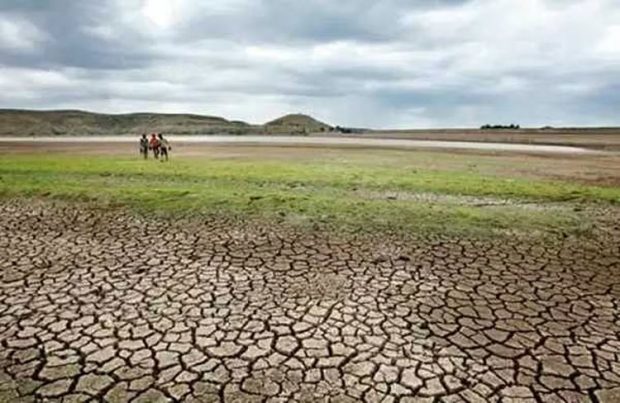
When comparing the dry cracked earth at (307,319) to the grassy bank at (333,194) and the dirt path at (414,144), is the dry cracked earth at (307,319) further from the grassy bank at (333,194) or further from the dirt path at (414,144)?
the dirt path at (414,144)

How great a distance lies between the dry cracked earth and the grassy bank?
195 cm

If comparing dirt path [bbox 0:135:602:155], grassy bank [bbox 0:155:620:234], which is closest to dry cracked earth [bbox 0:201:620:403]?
grassy bank [bbox 0:155:620:234]

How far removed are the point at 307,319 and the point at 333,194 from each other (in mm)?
10389

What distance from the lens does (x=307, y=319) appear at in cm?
610

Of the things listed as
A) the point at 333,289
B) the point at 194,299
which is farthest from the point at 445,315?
the point at 194,299

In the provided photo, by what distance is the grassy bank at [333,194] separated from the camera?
12.0m

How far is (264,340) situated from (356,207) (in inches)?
328

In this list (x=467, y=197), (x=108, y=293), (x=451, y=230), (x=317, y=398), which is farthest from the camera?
(x=467, y=197)

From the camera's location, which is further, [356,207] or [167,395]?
[356,207]

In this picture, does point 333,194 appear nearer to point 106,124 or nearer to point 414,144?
point 414,144

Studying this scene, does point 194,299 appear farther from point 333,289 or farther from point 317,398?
point 317,398

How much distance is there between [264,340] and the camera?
5531 millimetres

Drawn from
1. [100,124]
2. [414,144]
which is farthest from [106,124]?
[414,144]

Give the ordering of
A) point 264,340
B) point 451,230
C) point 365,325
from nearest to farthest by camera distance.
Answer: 1. point 264,340
2. point 365,325
3. point 451,230
